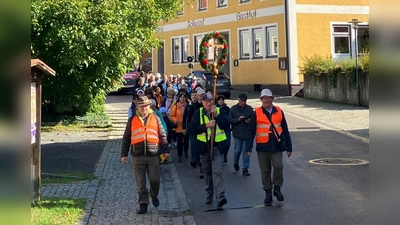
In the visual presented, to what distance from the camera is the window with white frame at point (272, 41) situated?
34.7 meters

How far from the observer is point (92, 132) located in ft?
65.6

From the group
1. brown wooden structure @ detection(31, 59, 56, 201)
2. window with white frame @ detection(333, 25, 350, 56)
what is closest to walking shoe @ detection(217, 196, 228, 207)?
brown wooden structure @ detection(31, 59, 56, 201)

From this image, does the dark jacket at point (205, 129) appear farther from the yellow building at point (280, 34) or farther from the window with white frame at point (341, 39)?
the window with white frame at point (341, 39)

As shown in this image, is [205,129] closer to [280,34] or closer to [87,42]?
[87,42]

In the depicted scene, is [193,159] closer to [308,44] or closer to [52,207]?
[52,207]

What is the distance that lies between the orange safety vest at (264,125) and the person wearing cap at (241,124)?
2.51 metres

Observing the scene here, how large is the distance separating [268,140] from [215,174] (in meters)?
1.05

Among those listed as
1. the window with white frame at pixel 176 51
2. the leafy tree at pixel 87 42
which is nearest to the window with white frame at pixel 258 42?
the window with white frame at pixel 176 51

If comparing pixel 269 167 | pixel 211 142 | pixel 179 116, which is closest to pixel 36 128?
pixel 211 142

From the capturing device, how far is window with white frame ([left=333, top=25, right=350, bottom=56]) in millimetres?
34594

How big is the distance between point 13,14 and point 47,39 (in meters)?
15.9

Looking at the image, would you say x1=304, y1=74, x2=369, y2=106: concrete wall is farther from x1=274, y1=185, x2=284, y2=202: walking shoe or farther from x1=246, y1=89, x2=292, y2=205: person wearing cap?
x1=274, y1=185, x2=284, y2=202: walking shoe

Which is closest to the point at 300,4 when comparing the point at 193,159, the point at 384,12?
the point at 193,159

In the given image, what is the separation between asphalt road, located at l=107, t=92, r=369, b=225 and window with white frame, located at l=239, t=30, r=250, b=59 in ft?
72.4
